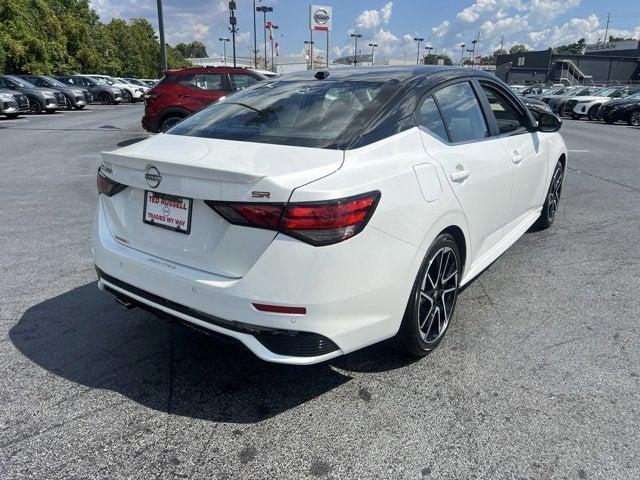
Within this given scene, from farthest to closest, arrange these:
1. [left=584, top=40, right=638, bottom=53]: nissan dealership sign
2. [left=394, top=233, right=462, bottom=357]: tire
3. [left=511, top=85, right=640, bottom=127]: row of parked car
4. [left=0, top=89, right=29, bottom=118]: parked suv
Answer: [left=584, top=40, right=638, bottom=53]: nissan dealership sign < [left=511, top=85, right=640, bottom=127]: row of parked car < [left=0, top=89, right=29, bottom=118]: parked suv < [left=394, top=233, right=462, bottom=357]: tire

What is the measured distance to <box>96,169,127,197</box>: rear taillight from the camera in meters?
2.79

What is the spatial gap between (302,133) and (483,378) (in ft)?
5.45

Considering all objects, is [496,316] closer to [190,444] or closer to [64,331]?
[190,444]

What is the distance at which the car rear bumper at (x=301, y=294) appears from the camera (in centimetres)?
223

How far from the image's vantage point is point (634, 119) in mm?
21984

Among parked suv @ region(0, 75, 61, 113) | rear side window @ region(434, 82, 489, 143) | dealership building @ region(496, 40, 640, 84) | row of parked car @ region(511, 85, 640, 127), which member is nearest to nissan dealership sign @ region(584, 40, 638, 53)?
dealership building @ region(496, 40, 640, 84)

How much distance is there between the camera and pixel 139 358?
9.98 ft

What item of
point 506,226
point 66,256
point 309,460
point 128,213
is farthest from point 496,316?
point 66,256

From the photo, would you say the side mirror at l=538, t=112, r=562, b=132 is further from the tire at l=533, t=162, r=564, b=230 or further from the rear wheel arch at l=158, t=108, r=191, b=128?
the rear wheel arch at l=158, t=108, r=191, b=128

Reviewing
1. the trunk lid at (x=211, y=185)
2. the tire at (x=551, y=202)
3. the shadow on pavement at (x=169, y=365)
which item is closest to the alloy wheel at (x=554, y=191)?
the tire at (x=551, y=202)

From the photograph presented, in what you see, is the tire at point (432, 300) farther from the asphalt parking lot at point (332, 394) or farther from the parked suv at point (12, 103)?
the parked suv at point (12, 103)

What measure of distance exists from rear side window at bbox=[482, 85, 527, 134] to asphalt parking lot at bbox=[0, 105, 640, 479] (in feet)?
3.99

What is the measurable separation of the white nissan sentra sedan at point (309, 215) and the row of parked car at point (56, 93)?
61.9ft

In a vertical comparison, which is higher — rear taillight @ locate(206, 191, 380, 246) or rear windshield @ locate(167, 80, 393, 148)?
rear windshield @ locate(167, 80, 393, 148)
